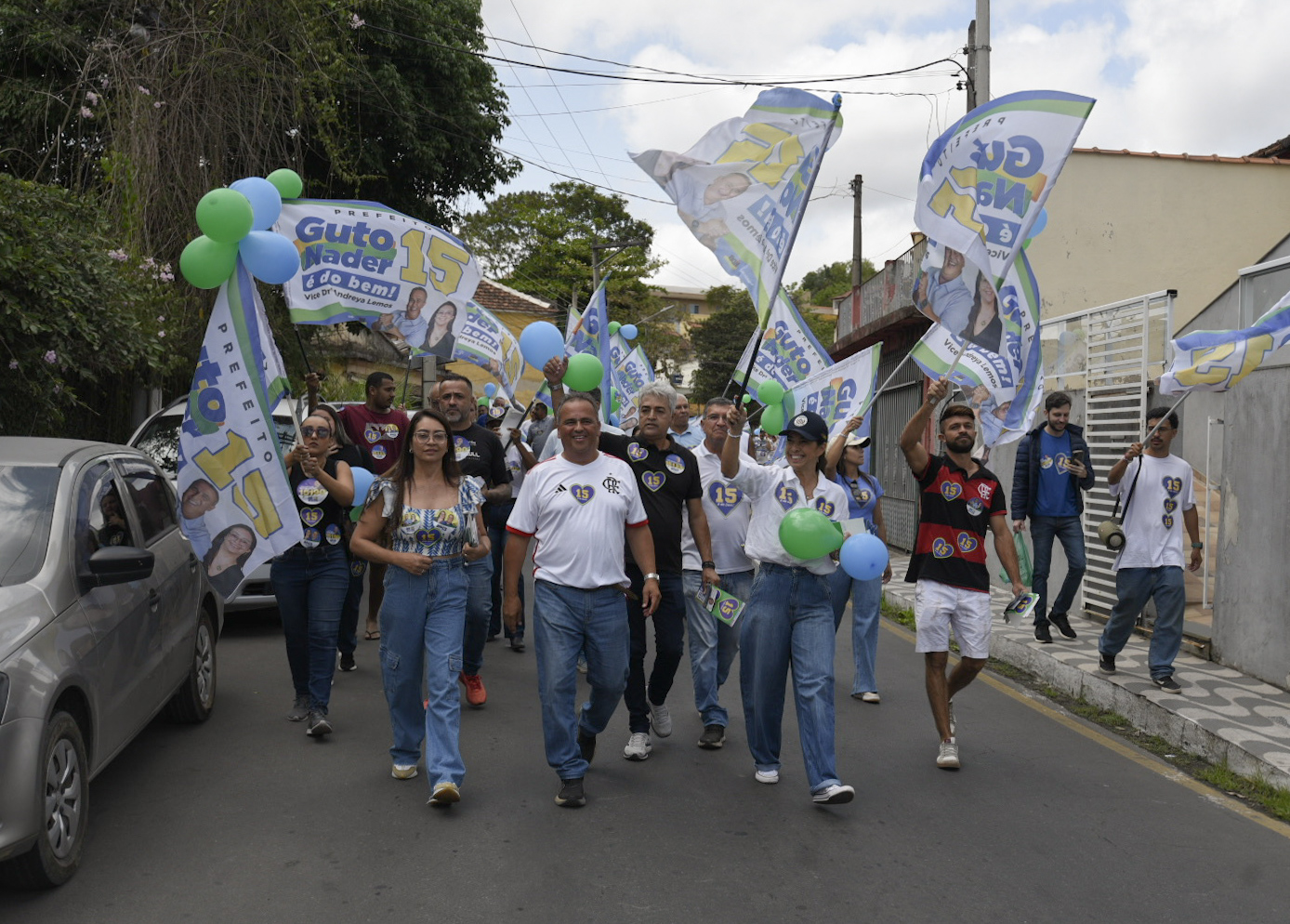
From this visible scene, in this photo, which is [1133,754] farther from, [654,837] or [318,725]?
[318,725]

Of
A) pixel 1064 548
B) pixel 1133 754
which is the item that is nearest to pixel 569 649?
pixel 1133 754

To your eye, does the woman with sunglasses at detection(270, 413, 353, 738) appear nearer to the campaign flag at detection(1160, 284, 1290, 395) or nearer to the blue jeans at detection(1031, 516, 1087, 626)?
the campaign flag at detection(1160, 284, 1290, 395)

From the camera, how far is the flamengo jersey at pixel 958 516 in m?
5.95

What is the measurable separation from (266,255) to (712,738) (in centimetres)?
357

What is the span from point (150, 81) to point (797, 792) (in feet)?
37.9

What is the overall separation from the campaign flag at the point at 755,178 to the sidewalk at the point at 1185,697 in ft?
11.5

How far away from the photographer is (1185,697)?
7.29 meters

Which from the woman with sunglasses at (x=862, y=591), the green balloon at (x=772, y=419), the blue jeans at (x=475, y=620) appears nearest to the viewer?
the blue jeans at (x=475, y=620)

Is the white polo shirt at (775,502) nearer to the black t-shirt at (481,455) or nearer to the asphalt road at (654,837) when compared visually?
the asphalt road at (654,837)

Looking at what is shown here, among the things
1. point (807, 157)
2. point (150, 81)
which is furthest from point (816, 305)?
point (807, 157)

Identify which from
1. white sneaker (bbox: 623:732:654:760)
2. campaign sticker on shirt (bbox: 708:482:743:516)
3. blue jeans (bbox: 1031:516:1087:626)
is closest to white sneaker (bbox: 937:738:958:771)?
white sneaker (bbox: 623:732:654:760)

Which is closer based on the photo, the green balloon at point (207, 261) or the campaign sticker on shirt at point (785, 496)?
the campaign sticker on shirt at point (785, 496)

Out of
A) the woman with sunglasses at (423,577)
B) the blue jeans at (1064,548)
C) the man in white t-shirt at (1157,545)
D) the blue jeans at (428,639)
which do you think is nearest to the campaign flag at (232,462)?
the woman with sunglasses at (423,577)

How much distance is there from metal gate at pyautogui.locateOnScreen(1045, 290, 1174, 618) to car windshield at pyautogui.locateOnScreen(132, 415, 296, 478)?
7517mm
